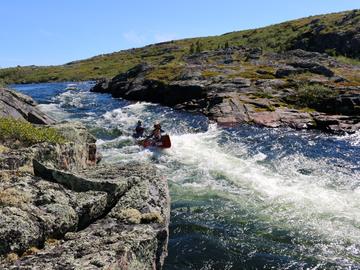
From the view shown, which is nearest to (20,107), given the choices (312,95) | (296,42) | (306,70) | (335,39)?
(312,95)

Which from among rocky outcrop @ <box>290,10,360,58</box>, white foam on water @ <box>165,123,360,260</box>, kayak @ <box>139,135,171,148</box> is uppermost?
rocky outcrop @ <box>290,10,360,58</box>

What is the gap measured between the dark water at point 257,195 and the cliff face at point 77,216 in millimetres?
3849

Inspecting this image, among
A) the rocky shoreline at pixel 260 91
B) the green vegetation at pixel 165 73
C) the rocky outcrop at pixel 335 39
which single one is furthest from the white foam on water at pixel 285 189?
the rocky outcrop at pixel 335 39

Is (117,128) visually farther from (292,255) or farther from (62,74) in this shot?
(62,74)

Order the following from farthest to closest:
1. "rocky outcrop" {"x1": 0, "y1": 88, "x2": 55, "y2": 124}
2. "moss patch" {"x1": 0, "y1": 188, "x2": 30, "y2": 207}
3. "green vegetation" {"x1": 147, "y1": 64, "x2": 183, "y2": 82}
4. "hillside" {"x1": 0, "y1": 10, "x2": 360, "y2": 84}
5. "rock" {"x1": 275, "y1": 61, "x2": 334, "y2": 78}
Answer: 1. "hillside" {"x1": 0, "y1": 10, "x2": 360, "y2": 84}
2. "green vegetation" {"x1": 147, "y1": 64, "x2": 183, "y2": 82}
3. "rock" {"x1": 275, "y1": 61, "x2": 334, "y2": 78}
4. "rocky outcrop" {"x1": 0, "y1": 88, "x2": 55, "y2": 124}
5. "moss patch" {"x1": 0, "y1": 188, "x2": 30, "y2": 207}

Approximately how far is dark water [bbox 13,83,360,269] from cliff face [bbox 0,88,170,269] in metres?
3.85

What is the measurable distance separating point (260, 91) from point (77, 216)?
163 ft

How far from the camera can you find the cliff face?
9.16 m

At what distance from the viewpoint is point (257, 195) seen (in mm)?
23859

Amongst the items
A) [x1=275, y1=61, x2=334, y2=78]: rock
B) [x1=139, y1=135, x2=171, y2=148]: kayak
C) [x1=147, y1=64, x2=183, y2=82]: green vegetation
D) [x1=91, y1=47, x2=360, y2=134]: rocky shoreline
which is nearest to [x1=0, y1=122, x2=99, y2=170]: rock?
[x1=139, y1=135, x2=171, y2=148]: kayak

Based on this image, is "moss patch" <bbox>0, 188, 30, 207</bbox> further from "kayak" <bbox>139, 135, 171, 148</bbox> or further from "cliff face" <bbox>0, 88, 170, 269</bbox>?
"kayak" <bbox>139, 135, 171, 148</bbox>

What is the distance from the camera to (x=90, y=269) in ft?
28.2

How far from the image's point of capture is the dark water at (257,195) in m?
16.6

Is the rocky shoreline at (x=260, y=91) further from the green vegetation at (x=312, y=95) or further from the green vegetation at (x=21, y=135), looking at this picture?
the green vegetation at (x=21, y=135)
